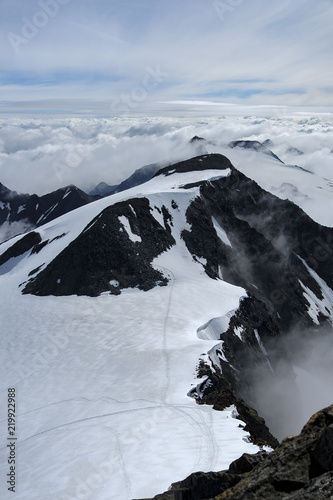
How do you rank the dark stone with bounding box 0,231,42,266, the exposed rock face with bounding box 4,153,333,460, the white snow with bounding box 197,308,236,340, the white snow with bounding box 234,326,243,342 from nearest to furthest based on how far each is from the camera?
the white snow with bounding box 197,308,236,340 → the exposed rock face with bounding box 4,153,333,460 → the white snow with bounding box 234,326,243,342 → the dark stone with bounding box 0,231,42,266

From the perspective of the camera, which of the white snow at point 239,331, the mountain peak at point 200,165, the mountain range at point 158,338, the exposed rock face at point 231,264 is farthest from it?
the mountain peak at point 200,165

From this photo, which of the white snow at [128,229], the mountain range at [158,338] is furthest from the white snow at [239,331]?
the white snow at [128,229]

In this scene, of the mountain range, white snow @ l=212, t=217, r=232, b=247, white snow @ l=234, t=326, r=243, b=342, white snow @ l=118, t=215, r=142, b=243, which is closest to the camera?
the mountain range

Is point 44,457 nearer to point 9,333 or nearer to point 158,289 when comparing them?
point 9,333

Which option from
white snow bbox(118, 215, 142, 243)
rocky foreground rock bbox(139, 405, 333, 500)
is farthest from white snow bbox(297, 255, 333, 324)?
rocky foreground rock bbox(139, 405, 333, 500)

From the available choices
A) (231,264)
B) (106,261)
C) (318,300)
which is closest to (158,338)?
(106,261)

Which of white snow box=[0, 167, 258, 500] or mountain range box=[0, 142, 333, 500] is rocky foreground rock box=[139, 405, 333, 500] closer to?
mountain range box=[0, 142, 333, 500]

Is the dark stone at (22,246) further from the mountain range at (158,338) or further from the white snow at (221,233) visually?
the white snow at (221,233)

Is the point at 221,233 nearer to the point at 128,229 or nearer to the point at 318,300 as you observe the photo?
the point at 128,229
